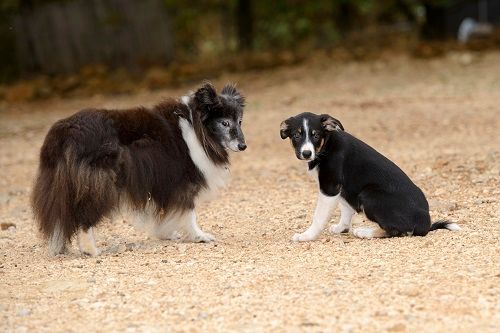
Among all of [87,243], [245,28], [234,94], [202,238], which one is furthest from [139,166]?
[245,28]

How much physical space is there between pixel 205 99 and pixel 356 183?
167 cm

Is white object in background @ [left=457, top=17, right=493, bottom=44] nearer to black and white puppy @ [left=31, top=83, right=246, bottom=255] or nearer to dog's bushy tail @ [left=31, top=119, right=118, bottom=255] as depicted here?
black and white puppy @ [left=31, top=83, right=246, bottom=255]

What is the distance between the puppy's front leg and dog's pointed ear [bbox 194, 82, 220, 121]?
1.37 m

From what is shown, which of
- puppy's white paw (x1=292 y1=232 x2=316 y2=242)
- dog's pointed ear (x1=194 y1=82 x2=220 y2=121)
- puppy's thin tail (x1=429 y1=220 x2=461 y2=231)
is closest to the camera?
puppy's thin tail (x1=429 y1=220 x2=461 y2=231)

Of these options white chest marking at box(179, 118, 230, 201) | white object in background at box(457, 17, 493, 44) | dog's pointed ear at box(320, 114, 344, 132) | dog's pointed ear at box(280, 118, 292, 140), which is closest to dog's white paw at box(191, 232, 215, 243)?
white chest marking at box(179, 118, 230, 201)

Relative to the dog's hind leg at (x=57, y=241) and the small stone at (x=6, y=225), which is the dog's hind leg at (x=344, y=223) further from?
the small stone at (x=6, y=225)

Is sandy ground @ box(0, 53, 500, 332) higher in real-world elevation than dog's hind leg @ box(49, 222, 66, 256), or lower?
lower

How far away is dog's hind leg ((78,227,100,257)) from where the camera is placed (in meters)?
8.46

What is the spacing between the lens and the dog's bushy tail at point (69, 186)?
8.19 meters

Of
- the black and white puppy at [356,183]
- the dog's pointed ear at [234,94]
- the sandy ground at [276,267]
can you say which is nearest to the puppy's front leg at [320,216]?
the black and white puppy at [356,183]

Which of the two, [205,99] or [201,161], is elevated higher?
[205,99]

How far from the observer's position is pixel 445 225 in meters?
8.45

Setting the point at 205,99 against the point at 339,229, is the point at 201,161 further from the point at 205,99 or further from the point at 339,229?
the point at 339,229

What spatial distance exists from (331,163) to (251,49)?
1834 cm
